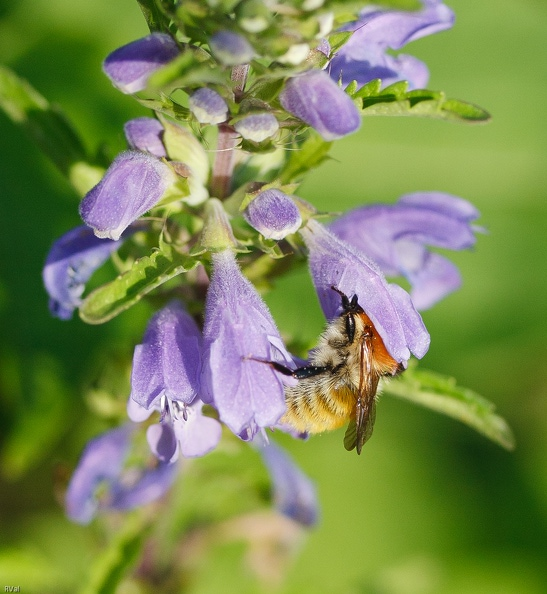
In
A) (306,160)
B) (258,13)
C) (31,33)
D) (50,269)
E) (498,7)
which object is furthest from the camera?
(498,7)

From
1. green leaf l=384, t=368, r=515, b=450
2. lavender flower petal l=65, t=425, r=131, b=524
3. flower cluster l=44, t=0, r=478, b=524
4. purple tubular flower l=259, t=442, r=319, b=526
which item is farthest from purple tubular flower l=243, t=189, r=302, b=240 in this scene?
purple tubular flower l=259, t=442, r=319, b=526

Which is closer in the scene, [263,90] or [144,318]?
[263,90]

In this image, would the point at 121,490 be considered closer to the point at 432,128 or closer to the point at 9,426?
the point at 9,426

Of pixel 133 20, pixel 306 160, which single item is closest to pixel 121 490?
pixel 306 160

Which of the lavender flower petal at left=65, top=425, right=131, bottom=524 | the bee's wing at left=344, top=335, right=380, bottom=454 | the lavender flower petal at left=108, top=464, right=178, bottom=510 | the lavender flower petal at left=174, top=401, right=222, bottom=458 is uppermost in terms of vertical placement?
the lavender flower petal at left=174, top=401, right=222, bottom=458

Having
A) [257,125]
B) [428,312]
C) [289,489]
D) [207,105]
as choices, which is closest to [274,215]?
[257,125]

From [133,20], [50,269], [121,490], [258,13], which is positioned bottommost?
[121,490]

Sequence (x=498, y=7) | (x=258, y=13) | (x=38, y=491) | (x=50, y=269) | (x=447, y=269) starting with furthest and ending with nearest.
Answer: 1. (x=498, y=7)
2. (x=38, y=491)
3. (x=447, y=269)
4. (x=50, y=269)
5. (x=258, y=13)

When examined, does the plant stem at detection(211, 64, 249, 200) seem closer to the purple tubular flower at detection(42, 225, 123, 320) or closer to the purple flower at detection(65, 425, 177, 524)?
the purple tubular flower at detection(42, 225, 123, 320)
